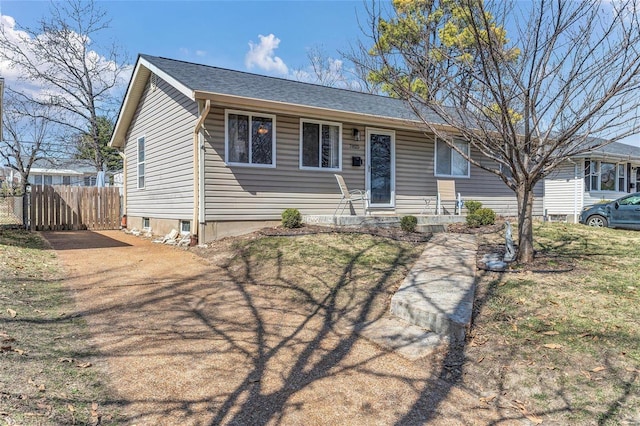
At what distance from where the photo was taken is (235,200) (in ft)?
27.3

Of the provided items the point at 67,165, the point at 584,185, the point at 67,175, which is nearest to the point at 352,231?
the point at 584,185

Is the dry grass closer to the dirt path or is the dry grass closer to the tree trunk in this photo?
the dirt path

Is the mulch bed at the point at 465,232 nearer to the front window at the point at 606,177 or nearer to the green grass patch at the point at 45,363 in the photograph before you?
the green grass patch at the point at 45,363

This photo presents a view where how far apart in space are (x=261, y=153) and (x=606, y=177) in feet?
55.8

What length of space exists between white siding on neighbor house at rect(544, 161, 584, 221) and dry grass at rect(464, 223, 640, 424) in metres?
13.7

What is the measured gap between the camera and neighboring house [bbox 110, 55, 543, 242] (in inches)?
320

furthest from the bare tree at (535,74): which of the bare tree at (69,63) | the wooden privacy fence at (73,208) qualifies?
the bare tree at (69,63)

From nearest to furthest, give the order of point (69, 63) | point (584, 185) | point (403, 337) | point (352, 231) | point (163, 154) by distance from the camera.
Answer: point (403, 337), point (352, 231), point (163, 154), point (584, 185), point (69, 63)

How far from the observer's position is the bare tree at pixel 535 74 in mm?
4355

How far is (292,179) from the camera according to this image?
8945 millimetres

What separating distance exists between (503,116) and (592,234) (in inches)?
215

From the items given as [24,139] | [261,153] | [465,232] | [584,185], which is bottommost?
[465,232]

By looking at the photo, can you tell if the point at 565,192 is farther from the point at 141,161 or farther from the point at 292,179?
the point at 141,161

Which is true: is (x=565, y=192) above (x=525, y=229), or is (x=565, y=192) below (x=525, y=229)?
above
